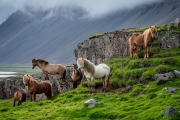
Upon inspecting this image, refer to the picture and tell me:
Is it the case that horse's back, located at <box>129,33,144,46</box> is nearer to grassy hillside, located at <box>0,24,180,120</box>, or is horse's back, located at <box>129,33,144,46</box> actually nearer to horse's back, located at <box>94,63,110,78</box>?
grassy hillside, located at <box>0,24,180,120</box>

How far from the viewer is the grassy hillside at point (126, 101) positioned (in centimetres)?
1541

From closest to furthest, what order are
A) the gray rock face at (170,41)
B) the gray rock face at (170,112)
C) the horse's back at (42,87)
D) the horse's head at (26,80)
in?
the gray rock face at (170,112) → the horse's head at (26,80) → the horse's back at (42,87) → the gray rock face at (170,41)

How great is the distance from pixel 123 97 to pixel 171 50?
1314cm

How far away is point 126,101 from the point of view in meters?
17.9

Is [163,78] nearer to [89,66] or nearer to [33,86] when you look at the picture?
[89,66]

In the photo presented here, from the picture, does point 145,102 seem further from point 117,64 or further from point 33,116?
point 117,64

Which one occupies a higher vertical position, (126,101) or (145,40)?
(145,40)

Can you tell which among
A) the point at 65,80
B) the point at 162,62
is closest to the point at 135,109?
the point at 162,62

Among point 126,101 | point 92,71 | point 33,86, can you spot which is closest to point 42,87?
point 33,86

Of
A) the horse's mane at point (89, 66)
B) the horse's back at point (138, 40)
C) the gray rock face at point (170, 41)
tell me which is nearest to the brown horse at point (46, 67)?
the horse's back at point (138, 40)

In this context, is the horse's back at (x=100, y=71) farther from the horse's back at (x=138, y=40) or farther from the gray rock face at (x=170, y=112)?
the gray rock face at (x=170, y=112)

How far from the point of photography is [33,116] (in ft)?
60.5

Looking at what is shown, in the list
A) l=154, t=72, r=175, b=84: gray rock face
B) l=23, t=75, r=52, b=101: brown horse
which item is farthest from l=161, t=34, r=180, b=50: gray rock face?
l=23, t=75, r=52, b=101: brown horse

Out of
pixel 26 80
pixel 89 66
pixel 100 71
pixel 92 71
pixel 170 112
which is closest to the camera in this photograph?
pixel 170 112
